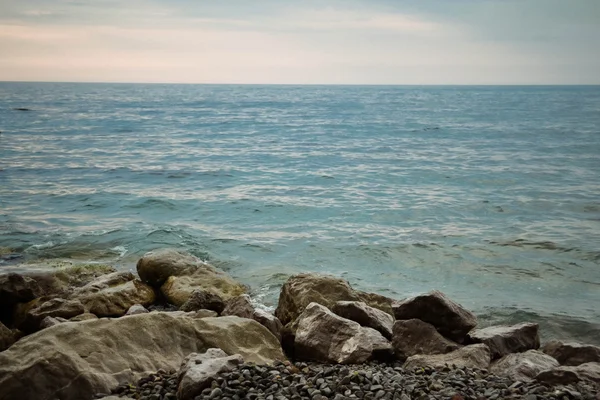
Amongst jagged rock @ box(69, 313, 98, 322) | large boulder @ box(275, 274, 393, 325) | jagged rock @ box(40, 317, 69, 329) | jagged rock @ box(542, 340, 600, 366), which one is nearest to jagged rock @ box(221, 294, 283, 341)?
large boulder @ box(275, 274, 393, 325)

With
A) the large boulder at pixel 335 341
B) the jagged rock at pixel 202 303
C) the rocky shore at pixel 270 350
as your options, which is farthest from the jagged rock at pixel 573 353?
the jagged rock at pixel 202 303

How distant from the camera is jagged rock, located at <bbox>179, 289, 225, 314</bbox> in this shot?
27.6ft

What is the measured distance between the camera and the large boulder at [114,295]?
28.0ft

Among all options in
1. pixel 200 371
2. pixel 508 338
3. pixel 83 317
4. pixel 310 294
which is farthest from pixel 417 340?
pixel 83 317

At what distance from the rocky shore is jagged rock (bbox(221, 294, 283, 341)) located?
2 centimetres

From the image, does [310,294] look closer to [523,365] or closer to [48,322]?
[523,365]

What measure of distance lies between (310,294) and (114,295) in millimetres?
2908

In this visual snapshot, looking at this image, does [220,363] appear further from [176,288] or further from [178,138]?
[178,138]

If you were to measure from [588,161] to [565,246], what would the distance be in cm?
1594

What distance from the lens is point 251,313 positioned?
773 centimetres

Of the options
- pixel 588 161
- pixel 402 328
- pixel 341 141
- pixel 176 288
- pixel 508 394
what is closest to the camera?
pixel 508 394

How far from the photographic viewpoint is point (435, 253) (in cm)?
1294

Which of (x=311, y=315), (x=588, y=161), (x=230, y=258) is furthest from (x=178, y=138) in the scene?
(x=311, y=315)

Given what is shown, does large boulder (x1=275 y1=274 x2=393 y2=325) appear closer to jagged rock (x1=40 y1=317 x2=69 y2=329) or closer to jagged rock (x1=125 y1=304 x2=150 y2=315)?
jagged rock (x1=125 y1=304 x2=150 y2=315)
